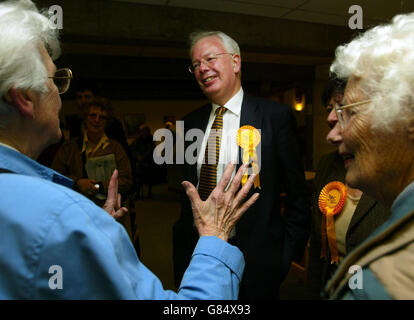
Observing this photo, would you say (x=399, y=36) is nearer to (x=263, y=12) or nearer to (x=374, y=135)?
(x=374, y=135)

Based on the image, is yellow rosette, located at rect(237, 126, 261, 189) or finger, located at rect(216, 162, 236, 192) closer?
finger, located at rect(216, 162, 236, 192)

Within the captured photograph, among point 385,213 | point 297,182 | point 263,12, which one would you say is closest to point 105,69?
point 263,12

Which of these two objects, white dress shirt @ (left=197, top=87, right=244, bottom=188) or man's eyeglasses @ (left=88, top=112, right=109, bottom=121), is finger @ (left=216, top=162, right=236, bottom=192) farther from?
man's eyeglasses @ (left=88, top=112, right=109, bottom=121)

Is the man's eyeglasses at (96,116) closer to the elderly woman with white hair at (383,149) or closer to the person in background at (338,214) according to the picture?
the person in background at (338,214)

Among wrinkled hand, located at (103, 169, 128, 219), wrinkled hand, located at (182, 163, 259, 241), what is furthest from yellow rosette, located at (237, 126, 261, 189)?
wrinkled hand, located at (103, 169, 128, 219)

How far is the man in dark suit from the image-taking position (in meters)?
1.53

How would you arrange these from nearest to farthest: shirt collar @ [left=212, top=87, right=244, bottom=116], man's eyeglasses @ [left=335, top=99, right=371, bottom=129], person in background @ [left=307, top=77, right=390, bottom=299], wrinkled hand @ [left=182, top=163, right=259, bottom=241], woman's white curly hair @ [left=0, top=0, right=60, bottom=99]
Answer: woman's white curly hair @ [left=0, top=0, right=60, bottom=99], man's eyeglasses @ [left=335, top=99, right=371, bottom=129], wrinkled hand @ [left=182, top=163, right=259, bottom=241], person in background @ [left=307, top=77, right=390, bottom=299], shirt collar @ [left=212, top=87, right=244, bottom=116]

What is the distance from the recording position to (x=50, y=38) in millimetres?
824

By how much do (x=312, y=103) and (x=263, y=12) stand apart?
11.7 ft

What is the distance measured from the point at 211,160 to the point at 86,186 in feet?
2.99

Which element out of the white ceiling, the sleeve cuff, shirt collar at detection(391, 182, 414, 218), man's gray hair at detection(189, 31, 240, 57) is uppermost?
the white ceiling

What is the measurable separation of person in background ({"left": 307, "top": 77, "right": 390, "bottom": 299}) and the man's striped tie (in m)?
0.60

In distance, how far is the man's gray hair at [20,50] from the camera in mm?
645

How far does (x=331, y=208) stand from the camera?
1406mm
